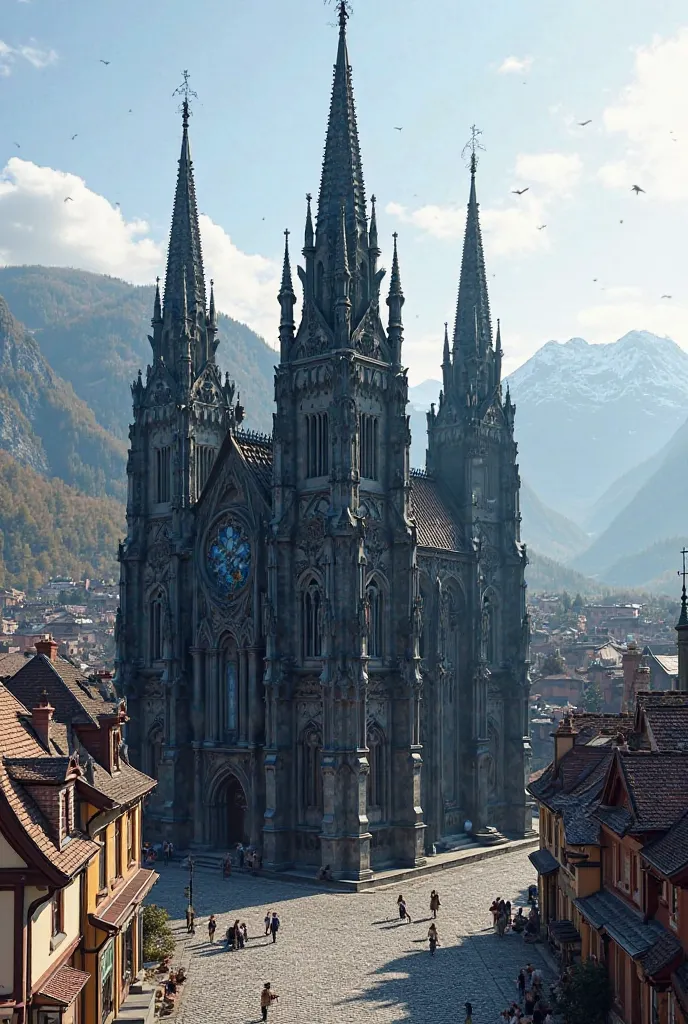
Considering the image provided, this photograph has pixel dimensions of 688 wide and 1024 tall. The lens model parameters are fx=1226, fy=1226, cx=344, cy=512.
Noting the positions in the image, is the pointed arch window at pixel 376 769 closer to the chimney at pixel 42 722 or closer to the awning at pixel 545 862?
the awning at pixel 545 862

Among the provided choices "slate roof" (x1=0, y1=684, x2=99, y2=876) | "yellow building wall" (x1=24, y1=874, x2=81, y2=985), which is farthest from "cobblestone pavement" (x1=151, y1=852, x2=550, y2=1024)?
"slate roof" (x1=0, y1=684, x2=99, y2=876)

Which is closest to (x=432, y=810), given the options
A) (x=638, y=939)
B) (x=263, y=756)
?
(x=263, y=756)

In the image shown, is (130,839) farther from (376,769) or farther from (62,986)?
(376,769)

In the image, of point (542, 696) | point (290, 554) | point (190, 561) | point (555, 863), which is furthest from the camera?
point (542, 696)

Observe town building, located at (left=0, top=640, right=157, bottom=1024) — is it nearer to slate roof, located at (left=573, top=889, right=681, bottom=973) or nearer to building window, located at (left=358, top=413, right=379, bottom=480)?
slate roof, located at (left=573, top=889, right=681, bottom=973)

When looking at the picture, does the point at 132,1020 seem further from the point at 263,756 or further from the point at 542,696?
the point at 542,696

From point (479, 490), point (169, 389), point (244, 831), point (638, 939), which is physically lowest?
point (244, 831)

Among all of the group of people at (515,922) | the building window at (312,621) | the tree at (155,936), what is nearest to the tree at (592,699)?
the building window at (312,621)

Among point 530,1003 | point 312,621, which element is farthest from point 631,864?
point 312,621
